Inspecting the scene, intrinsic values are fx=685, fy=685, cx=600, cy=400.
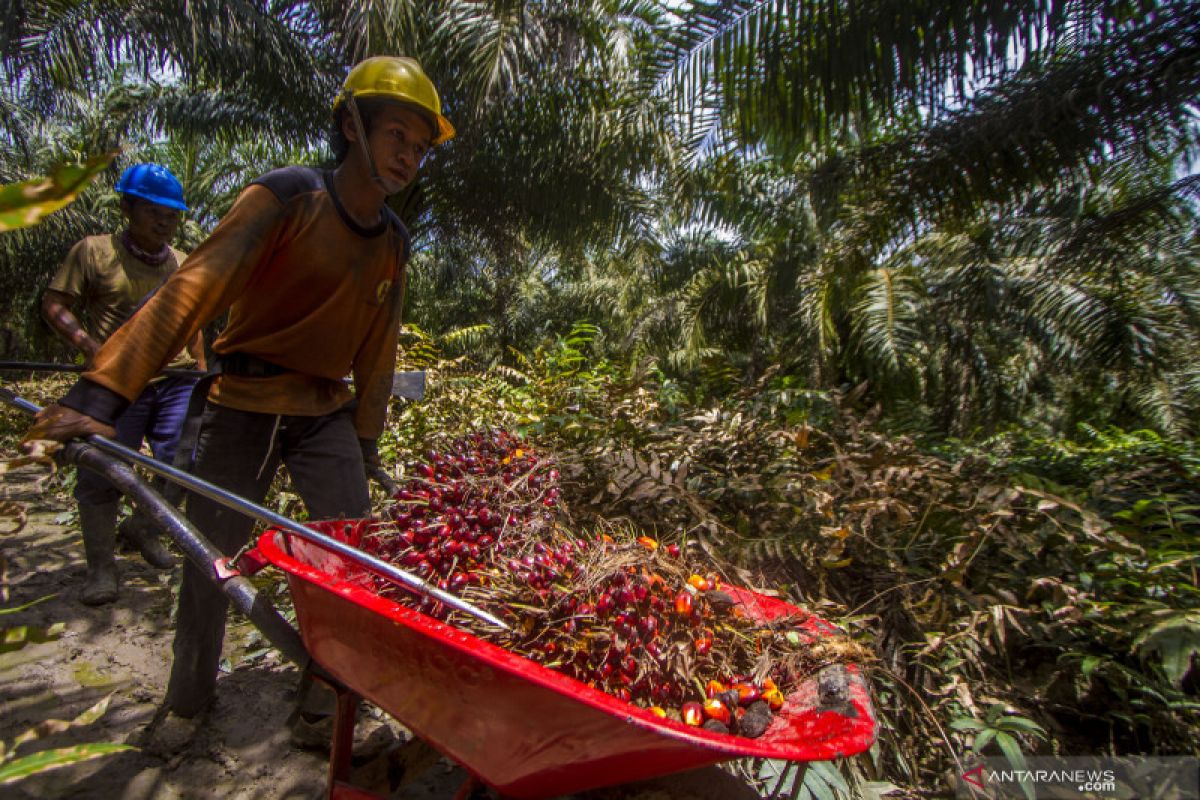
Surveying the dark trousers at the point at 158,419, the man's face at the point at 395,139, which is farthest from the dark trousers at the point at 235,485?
the dark trousers at the point at 158,419

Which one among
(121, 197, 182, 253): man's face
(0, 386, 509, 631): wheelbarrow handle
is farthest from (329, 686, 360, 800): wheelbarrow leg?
(121, 197, 182, 253): man's face

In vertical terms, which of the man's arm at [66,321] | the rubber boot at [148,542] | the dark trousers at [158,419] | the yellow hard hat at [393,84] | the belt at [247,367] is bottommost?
the rubber boot at [148,542]

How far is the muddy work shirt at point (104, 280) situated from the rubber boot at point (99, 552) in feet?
2.60

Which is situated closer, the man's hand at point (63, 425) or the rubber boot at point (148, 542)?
the man's hand at point (63, 425)

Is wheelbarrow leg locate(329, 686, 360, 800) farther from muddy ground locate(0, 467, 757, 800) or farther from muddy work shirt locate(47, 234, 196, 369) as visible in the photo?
muddy work shirt locate(47, 234, 196, 369)

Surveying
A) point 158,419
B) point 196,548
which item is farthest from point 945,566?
point 158,419

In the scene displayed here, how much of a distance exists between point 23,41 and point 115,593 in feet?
17.5

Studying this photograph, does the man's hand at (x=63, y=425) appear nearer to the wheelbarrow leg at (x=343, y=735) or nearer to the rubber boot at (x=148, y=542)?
the wheelbarrow leg at (x=343, y=735)

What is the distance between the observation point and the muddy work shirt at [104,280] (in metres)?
3.40

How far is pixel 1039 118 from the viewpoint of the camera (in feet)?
12.3

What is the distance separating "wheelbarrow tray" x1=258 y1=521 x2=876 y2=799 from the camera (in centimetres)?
116

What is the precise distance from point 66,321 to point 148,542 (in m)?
1.28

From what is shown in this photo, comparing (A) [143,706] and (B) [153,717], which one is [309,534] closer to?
(B) [153,717]

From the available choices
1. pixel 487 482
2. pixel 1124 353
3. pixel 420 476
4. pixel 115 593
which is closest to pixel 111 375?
pixel 420 476
